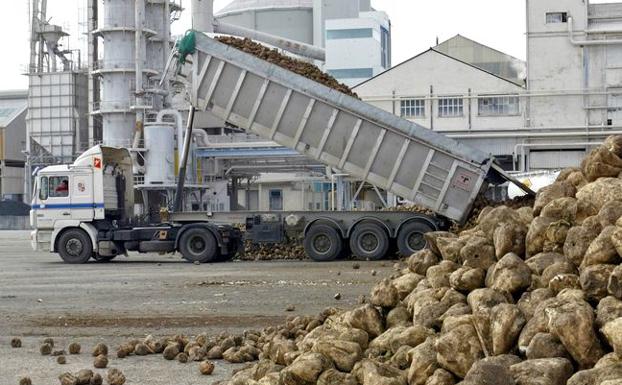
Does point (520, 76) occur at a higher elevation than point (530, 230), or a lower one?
higher

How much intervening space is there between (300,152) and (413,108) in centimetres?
2552

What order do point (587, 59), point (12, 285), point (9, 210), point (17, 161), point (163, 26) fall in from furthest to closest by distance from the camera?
point (17, 161), point (9, 210), point (163, 26), point (587, 59), point (12, 285)

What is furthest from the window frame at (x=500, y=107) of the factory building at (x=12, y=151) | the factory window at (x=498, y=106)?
the factory building at (x=12, y=151)

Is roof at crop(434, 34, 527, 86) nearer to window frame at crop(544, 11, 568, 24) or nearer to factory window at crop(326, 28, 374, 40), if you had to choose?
window frame at crop(544, 11, 568, 24)

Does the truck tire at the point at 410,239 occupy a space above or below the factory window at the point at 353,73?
below

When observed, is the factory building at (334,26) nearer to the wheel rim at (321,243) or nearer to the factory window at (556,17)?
the factory window at (556,17)

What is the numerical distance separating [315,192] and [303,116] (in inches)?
1957

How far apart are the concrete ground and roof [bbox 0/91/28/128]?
178ft

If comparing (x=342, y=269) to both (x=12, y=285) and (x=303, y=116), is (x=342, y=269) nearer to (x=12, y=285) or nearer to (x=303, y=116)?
(x=303, y=116)

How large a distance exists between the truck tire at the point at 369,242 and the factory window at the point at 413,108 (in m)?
23.1

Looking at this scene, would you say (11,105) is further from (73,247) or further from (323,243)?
(323,243)

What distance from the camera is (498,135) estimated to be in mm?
43469

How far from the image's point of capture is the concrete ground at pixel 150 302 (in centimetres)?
941

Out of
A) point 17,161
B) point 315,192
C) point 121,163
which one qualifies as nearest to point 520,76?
point 315,192
